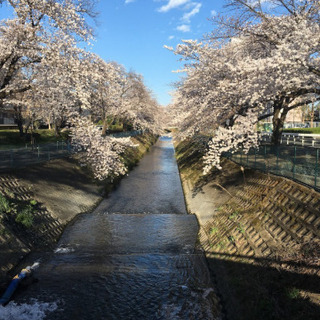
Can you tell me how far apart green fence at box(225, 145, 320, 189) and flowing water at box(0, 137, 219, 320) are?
210 inches

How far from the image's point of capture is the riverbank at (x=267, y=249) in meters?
7.50

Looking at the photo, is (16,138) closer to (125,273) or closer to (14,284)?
(14,284)

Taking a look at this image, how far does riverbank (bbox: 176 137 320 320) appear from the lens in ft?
24.6

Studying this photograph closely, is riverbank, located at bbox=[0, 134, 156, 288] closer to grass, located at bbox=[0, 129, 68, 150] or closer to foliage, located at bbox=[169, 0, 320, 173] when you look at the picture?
foliage, located at bbox=[169, 0, 320, 173]

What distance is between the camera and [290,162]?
13.6 m

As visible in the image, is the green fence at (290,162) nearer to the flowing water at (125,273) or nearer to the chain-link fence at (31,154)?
the flowing water at (125,273)

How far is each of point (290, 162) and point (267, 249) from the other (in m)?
5.37

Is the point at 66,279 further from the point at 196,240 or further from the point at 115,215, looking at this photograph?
the point at 115,215

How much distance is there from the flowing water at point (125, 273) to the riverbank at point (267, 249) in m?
0.92

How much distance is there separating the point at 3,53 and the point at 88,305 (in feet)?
37.6

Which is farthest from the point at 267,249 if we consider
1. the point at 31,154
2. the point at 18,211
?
the point at 31,154

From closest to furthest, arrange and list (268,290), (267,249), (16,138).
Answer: (268,290) → (267,249) → (16,138)

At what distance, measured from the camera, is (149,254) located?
13.1 meters

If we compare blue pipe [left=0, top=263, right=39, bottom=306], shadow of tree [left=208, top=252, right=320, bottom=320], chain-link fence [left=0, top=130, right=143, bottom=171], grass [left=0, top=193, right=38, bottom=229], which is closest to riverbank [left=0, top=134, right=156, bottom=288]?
grass [left=0, top=193, right=38, bottom=229]
